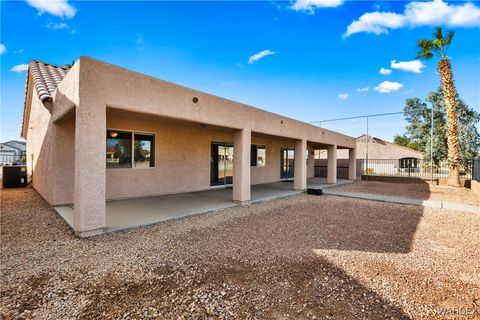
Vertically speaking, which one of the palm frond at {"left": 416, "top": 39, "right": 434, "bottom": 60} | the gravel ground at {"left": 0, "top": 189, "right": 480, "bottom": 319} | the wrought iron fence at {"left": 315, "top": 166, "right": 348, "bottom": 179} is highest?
the palm frond at {"left": 416, "top": 39, "right": 434, "bottom": 60}

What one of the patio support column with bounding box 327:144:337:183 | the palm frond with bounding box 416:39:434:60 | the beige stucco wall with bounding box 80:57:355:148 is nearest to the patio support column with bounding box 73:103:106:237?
the beige stucco wall with bounding box 80:57:355:148

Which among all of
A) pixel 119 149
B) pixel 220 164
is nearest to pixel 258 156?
pixel 220 164

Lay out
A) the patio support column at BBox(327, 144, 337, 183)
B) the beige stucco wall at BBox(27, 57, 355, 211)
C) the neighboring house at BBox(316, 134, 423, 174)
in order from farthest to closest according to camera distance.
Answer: the neighboring house at BBox(316, 134, 423, 174)
the patio support column at BBox(327, 144, 337, 183)
the beige stucco wall at BBox(27, 57, 355, 211)

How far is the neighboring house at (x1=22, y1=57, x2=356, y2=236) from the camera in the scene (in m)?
4.63

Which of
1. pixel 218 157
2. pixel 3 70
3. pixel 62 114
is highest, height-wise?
pixel 3 70

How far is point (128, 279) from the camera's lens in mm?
3195

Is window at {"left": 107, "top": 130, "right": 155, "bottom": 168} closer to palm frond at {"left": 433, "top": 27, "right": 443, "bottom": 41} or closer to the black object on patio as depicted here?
the black object on patio

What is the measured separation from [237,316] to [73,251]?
132 inches

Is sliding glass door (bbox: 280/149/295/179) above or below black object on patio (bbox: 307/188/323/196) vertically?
above

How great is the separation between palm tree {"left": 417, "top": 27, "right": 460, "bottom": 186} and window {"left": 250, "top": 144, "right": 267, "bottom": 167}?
12609 millimetres

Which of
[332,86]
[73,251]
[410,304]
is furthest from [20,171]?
[332,86]

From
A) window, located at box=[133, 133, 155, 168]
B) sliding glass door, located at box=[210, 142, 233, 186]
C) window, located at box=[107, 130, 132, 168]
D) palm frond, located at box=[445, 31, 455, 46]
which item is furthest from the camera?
palm frond, located at box=[445, 31, 455, 46]

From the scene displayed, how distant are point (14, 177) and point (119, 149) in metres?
8.40

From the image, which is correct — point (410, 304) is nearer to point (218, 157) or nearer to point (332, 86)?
point (218, 157)
